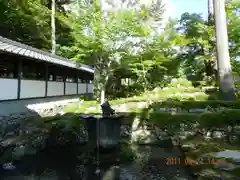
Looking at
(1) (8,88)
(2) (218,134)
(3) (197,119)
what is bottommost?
(2) (218,134)

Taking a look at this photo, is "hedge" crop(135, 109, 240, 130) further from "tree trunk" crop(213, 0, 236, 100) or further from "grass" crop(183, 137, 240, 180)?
"tree trunk" crop(213, 0, 236, 100)

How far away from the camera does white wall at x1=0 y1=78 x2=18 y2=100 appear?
23.4 ft

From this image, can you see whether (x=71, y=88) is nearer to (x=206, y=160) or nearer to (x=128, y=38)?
(x=128, y=38)

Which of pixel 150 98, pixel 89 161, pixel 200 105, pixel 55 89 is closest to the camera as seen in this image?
pixel 89 161

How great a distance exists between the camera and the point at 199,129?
687 cm

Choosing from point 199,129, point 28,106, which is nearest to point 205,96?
point 199,129

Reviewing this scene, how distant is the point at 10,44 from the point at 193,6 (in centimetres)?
1297

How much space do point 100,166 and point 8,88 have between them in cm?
473

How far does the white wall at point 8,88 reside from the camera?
23.4 feet

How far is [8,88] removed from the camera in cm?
746

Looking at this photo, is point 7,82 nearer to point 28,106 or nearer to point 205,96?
point 28,106

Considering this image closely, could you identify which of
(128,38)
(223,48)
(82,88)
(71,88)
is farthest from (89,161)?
(82,88)
